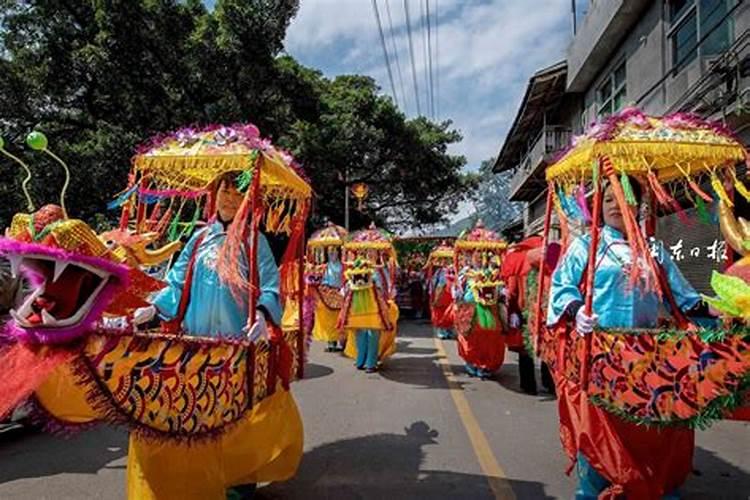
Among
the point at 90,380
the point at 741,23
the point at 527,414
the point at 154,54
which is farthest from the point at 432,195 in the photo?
the point at 90,380

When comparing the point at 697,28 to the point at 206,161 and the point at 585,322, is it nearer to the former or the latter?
the point at 585,322

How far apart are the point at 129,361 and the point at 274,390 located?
1306 millimetres

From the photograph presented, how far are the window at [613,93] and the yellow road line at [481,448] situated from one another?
31.2 ft

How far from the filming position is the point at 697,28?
403 inches

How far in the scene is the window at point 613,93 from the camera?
1441 cm

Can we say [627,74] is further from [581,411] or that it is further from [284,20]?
[581,411]

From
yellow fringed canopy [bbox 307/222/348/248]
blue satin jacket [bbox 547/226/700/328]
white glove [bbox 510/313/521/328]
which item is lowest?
white glove [bbox 510/313/521/328]

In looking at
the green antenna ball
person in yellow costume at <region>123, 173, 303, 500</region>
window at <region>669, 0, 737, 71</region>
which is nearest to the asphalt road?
person in yellow costume at <region>123, 173, 303, 500</region>

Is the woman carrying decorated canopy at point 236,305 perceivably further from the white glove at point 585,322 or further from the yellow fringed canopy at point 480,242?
the yellow fringed canopy at point 480,242

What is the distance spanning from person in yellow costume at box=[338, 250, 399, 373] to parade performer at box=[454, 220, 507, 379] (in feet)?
3.58

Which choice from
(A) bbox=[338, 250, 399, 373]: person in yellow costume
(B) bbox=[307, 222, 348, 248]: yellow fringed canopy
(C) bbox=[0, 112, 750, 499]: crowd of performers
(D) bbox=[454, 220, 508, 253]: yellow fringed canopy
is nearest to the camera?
A: (C) bbox=[0, 112, 750, 499]: crowd of performers

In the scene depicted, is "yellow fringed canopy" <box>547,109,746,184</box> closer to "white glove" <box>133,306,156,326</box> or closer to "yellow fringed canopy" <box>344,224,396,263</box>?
"white glove" <box>133,306,156,326</box>

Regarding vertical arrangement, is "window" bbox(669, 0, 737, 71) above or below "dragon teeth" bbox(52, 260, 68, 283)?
above

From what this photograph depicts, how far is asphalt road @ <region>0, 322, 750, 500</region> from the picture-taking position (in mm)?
4008
